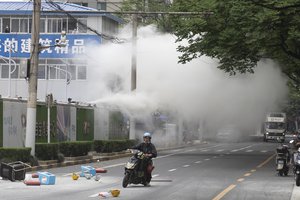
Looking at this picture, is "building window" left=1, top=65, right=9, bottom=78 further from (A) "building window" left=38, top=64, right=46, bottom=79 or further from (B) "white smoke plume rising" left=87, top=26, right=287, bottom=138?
(B) "white smoke plume rising" left=87, top=26, right=287, bottom=138

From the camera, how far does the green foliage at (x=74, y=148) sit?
29072mm

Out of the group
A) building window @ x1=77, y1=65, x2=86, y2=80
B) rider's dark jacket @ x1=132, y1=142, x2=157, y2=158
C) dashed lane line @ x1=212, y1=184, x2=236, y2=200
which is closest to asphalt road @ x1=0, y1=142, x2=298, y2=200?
dashed lane line @ x1=212, y1=184, x2=236, y2=200

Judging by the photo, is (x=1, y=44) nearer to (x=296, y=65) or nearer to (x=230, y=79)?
(x=230, y=79)

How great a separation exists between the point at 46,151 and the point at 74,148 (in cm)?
363

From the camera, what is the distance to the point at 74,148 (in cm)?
2997

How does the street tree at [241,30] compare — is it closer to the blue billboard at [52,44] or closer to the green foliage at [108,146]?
the green foliage at [108,146]

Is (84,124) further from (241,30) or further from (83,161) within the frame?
(241,30)

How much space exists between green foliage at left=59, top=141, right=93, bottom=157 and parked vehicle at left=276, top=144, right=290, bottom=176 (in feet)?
36.1

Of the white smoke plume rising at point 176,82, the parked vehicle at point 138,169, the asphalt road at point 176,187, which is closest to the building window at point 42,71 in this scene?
the white smoke plume rising at point 176,82

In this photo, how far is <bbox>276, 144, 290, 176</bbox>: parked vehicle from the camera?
21684mm

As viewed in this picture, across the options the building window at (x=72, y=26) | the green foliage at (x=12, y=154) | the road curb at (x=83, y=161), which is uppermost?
the building window at (x=72, y=26)

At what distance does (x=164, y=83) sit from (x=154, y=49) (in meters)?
2.59

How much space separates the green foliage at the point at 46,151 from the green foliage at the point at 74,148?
1.58 m

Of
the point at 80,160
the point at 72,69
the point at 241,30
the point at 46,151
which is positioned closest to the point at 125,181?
the point at 46,151
